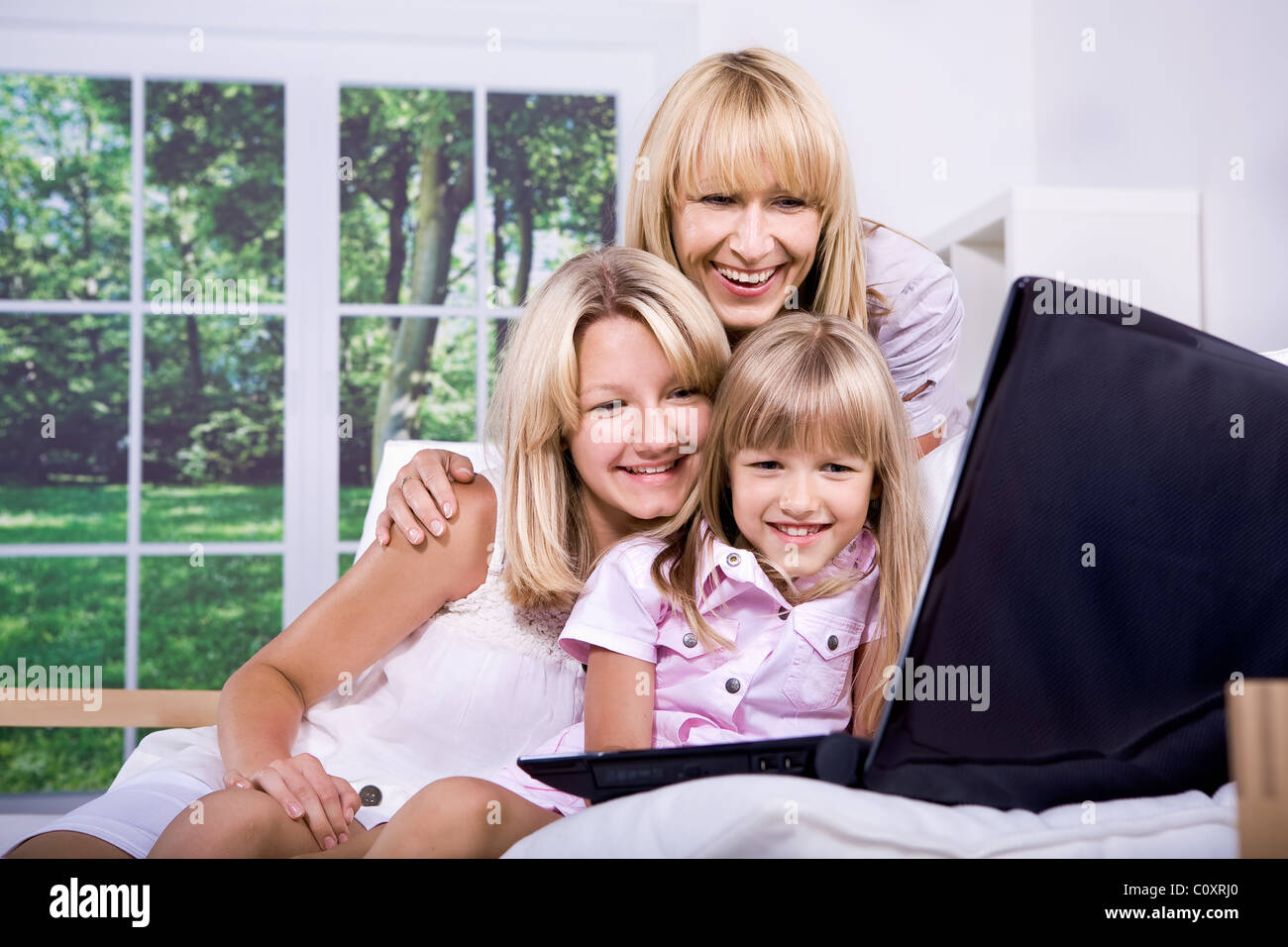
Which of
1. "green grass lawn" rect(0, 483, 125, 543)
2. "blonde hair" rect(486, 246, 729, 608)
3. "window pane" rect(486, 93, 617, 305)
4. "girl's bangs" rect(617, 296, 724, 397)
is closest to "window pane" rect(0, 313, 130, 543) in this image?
"green grass lawn" rect(0, 483, 125, 543)

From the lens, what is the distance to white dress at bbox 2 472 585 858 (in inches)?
52.2

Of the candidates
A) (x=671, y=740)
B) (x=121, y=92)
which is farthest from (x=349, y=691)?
(x=121, y=92)

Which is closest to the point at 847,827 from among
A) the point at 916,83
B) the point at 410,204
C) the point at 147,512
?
the point at 916,83

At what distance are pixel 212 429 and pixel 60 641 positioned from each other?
52.0 inches

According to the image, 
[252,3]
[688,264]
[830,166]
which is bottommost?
[688,264]

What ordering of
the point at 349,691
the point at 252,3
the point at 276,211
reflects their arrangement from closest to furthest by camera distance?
the point at 349,691 < the point at 252,3 < the point at 276,211

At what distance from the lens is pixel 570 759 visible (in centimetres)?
73

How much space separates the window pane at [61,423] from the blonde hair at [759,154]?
4326 millimetres

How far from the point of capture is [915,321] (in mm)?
1680

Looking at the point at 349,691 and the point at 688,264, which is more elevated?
the point at 688,264

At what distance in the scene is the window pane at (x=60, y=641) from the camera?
5414 millimetres
